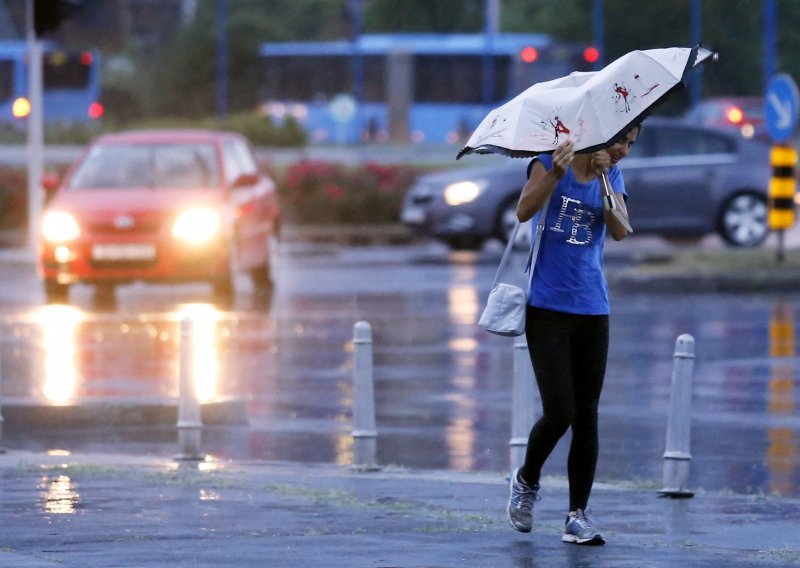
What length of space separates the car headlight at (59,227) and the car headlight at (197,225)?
951mm

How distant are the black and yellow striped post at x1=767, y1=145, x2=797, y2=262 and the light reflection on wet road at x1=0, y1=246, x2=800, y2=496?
88.0 inches

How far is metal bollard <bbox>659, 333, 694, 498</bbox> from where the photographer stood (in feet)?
28.1

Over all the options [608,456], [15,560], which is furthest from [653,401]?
[15,560]

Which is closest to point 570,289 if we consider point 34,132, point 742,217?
point 34,132

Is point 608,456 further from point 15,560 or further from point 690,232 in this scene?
point 690,232

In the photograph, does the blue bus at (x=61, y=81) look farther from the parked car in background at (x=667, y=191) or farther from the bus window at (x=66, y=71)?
the parked car in background at (x=667, y=191)

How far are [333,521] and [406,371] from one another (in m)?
6.30

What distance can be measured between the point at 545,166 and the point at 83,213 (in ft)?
39.8

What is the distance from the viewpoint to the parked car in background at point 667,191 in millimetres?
25562

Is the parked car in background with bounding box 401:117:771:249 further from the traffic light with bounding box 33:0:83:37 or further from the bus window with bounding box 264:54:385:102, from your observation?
the bus window with bounding box 264:54:385:102

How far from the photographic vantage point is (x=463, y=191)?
25875 millimetres

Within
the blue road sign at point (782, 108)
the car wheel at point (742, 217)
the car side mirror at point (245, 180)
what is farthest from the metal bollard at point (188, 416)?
the car wheel at point (742, 217)

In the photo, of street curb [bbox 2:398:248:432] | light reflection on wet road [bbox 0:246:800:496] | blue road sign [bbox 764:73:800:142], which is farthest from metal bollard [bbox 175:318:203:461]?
blue road sign [bbox 764:73:800:142]

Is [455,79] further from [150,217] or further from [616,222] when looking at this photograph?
[616,222]
